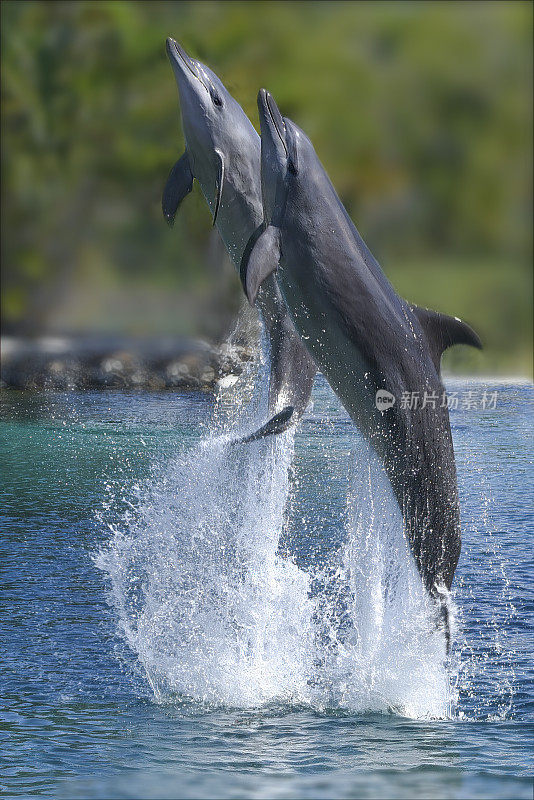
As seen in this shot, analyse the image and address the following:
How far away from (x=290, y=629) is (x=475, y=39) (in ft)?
22.5

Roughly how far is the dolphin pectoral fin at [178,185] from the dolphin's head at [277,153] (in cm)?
137

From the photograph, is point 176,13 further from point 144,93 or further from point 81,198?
point 81,198

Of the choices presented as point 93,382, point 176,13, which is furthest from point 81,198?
point 93,382

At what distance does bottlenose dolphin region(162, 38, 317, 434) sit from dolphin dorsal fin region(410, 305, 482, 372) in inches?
48.0

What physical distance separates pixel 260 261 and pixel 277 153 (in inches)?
27.6

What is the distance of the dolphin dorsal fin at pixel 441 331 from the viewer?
679 centimetres

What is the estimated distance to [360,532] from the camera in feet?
26.2

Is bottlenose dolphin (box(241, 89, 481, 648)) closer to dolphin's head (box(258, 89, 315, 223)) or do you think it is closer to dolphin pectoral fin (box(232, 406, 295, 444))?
dolphin's head (box(258, 89, 315, 223))

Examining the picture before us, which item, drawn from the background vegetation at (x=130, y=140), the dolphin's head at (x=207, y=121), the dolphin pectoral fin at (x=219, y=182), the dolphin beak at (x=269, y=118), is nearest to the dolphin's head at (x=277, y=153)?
the dolphin beak at (x=269, y=118)

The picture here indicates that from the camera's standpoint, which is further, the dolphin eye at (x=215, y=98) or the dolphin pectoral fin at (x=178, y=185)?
the dolphin pectoral fin at (x=178, y=185)

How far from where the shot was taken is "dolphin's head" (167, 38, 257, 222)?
7.63 meters

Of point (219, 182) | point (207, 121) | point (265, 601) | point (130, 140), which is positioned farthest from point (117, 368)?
point (219, 182)

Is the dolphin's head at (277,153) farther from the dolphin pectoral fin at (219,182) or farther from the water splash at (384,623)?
the water splash at (384,623)

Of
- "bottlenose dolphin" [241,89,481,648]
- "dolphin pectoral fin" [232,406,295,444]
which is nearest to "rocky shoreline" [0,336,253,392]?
"dolphin pectoral fin" [232,406,295,444]
